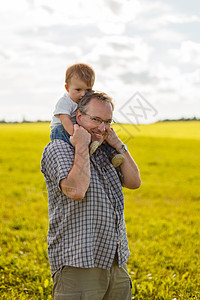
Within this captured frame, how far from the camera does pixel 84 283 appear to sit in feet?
8.67

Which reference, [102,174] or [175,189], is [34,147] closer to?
[175,189]

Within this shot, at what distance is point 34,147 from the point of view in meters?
21.6

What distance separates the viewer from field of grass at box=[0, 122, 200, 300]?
4.80 meters

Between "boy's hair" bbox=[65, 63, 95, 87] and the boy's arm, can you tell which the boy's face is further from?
the boy's arm

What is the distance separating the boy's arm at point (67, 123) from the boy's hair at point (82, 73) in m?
0.34

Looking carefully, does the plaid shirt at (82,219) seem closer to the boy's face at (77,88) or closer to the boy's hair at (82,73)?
the boy's face at (77,88)

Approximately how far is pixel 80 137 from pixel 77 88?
1.84ft

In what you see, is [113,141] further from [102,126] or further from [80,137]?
[80,137]

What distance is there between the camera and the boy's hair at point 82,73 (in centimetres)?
302

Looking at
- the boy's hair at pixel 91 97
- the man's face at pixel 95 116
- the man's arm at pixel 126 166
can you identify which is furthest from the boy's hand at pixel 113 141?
the boy's hair at pixel 91 97

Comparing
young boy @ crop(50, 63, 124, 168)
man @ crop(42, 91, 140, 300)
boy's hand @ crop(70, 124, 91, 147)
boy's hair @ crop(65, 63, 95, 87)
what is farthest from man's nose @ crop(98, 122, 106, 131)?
boy's hair @ crop(65, 63, 95, 87)

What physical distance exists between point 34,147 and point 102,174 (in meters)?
19.2

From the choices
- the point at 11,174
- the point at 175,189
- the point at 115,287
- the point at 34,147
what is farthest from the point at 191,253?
the point at 34,147

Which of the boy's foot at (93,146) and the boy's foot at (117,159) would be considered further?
the boy's foot at (117,159)
